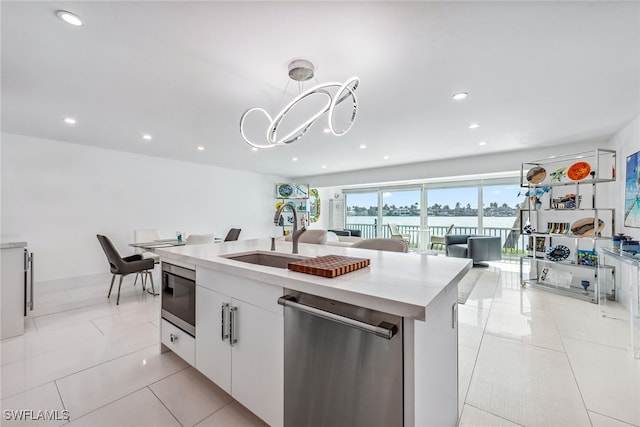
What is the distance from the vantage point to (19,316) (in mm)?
2480

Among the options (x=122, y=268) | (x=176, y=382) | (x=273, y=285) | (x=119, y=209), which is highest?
(x=119, y=209)

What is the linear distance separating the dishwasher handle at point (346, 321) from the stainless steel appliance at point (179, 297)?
0.97 m

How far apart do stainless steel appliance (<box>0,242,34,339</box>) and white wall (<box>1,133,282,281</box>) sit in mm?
1986

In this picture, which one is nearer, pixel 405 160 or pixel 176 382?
pixel 176 382

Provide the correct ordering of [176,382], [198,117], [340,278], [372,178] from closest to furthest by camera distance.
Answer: [340,278], [176,382], [198,117], [372,178]

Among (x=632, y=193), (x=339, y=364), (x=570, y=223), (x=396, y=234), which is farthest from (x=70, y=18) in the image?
(x=396, y=234)

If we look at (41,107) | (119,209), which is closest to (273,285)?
(41,107)

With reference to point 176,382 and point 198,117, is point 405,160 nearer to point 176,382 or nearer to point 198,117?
point 198,117

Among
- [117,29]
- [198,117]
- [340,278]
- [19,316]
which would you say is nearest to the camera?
[340,278]

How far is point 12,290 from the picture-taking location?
248 cm

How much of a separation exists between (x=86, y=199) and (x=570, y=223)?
8.16 m

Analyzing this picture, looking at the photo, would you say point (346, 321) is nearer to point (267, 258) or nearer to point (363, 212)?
point (267, 258)

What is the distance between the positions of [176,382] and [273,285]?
127 cm

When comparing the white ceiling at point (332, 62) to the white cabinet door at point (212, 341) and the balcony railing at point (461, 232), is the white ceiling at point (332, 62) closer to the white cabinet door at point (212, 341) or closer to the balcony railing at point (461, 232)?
the white cabinet door at point (212, 341)
